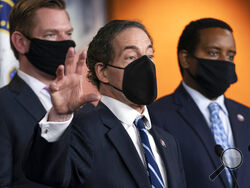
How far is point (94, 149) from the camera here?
1.97m

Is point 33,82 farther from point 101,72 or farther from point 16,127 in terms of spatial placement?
point 101,72

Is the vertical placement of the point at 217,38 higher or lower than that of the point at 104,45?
lower

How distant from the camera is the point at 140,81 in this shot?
222 cm

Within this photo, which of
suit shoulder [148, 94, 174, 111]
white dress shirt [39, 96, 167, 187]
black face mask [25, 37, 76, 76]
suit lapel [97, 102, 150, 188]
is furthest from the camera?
suit shoulder [148, 94, 174, 111]

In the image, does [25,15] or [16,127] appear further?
[25,15]

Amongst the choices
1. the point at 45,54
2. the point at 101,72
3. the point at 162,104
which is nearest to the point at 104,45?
the point at 101,72

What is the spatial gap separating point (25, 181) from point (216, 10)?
350 cm

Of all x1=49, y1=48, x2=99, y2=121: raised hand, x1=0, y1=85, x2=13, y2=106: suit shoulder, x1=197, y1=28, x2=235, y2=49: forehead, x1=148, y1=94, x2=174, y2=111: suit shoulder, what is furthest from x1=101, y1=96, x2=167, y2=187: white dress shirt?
x1=197, y1=28, x2=235, y2=49: forehead

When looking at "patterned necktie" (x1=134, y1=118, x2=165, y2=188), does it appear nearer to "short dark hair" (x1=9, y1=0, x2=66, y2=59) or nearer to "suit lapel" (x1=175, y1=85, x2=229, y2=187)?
"suit lapel" (x1=175, y1=85, x2=229, y2=187)

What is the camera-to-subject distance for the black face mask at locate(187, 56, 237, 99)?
3.23m

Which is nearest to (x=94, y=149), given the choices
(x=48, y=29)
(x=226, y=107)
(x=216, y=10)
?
(x=48, y=29)

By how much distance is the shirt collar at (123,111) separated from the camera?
2.15 m

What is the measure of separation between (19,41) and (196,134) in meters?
1.32

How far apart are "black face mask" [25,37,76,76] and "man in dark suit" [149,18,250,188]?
702 mm
